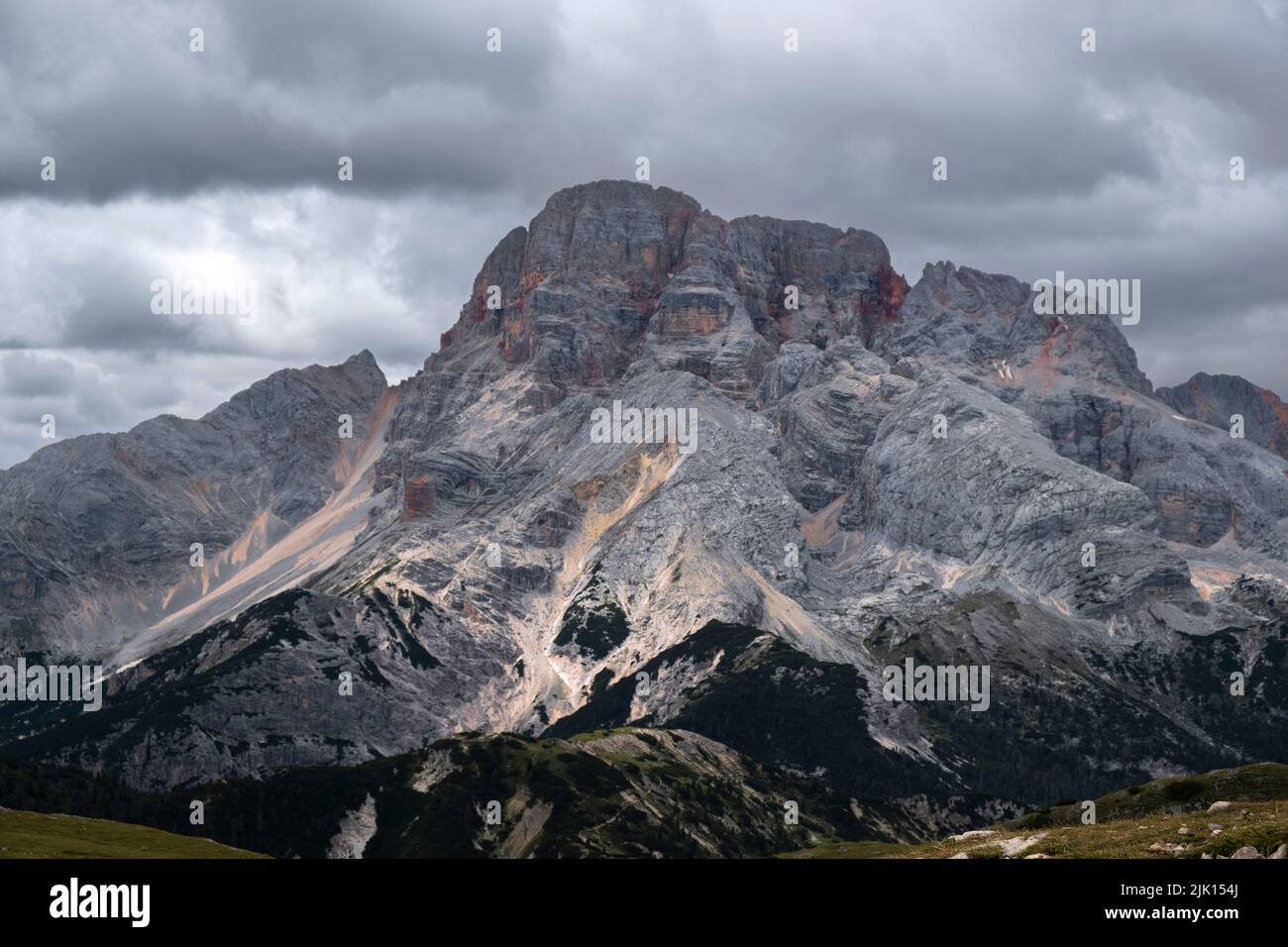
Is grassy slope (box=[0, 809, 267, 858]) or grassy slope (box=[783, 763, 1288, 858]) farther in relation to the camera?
grassy slope (box=[0, 809, 267, 858])

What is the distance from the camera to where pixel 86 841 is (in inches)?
6137

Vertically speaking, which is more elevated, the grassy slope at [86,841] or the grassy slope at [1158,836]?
the grassy slope at [1158,836]

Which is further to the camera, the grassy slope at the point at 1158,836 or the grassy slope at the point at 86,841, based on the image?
the grassy slope at the point at 86,841

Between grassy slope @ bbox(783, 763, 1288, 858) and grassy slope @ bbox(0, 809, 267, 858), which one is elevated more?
grassy slope @ bbox(783, 763, 1288, 858)

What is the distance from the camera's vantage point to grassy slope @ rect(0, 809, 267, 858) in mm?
140913

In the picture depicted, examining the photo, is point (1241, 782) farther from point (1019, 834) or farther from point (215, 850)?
point (215, 850)

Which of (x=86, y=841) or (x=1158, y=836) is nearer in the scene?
(x=1158, y=836)

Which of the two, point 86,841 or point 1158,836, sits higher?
point 1158,836

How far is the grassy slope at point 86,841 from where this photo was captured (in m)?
141
